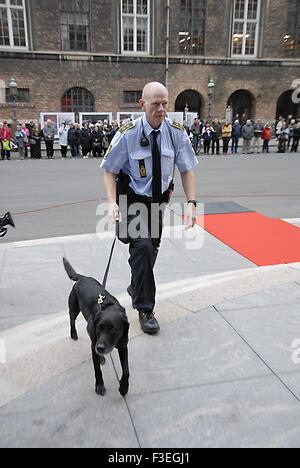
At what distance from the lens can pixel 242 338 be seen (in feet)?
9.62

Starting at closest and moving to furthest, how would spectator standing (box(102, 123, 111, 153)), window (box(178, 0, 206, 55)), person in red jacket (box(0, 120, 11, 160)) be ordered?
person in red jacket (box(0, 120, 11, 160))
spectator standing (box(102, 123, 111, 153))
window (box(178, 0, 206, 55))

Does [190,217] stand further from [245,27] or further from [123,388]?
[245,27]

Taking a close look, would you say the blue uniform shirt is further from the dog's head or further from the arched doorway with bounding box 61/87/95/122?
the arched doorway with bounding box 61/87/95/122

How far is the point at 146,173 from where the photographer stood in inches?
116

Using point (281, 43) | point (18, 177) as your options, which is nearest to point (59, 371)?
point (18, 177)

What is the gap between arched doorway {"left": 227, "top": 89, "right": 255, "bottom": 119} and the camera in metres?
29.2

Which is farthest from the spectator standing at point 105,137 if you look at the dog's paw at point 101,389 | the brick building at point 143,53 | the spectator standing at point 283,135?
the dog's paw at point 101,389

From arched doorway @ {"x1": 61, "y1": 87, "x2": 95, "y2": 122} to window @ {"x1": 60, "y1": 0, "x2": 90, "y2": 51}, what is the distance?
9.45 ft

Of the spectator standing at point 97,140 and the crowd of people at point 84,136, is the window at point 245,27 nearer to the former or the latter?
the crowd of people at point 84,136

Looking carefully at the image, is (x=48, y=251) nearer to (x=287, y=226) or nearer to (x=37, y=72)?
(x=287, y=226)

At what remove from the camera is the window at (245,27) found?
2744cm

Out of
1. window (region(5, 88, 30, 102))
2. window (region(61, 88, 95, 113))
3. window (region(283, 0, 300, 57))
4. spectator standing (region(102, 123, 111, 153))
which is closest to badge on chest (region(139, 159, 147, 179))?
spectator standing (region(102, 123, 111, 153))
